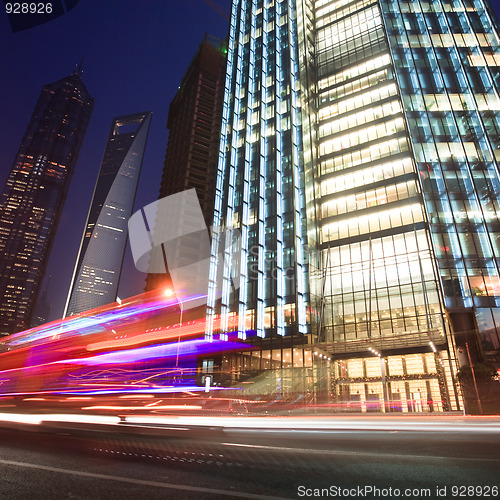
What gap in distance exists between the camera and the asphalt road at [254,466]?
482 cm

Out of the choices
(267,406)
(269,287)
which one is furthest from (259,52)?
(267,406)

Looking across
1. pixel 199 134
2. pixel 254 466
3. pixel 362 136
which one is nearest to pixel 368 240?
pixel 362 136

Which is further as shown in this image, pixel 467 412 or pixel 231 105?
pixel 231 105

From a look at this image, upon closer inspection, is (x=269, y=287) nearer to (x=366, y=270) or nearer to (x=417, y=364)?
(x=366, y=270)

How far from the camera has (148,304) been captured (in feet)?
96.5

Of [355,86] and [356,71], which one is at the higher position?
[356,71]

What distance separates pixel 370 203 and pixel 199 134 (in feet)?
211

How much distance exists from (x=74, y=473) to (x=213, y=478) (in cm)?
255

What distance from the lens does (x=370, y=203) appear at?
45.0 m

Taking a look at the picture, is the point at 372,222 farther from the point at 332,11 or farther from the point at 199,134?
the point at 199,134

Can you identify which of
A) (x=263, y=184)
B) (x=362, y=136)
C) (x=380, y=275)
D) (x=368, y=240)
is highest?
(x=362, y=136)

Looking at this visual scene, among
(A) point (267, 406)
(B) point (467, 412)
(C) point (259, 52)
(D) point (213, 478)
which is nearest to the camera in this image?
(D) point (213, 478)
